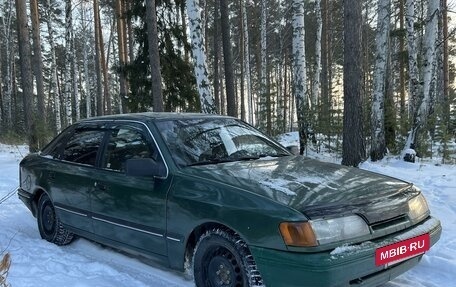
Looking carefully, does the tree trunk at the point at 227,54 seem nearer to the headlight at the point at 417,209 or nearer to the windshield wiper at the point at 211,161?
the windshield wiper at the point at 211,161

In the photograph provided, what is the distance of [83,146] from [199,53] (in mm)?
6679

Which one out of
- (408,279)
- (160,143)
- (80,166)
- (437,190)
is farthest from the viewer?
(437,190)

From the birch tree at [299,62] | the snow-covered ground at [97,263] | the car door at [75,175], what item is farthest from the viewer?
the birch tree at [299,62]

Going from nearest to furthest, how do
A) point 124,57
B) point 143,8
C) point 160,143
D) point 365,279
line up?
point 365,279, point 160,143, point 143,8, point 124,57

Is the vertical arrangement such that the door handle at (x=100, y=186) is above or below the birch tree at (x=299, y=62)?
below

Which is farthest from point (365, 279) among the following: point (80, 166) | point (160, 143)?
point (80, 166)

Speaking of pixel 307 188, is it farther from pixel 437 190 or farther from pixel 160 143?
pixel 437 190

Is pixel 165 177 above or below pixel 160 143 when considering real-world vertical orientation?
below

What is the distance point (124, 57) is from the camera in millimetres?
22562

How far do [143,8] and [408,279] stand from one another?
49.9 ft

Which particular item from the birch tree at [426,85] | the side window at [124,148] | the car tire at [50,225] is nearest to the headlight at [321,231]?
the side window at [124,148]

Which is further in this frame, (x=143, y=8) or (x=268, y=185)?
(x=143, y=8)

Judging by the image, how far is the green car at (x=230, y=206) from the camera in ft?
9.80

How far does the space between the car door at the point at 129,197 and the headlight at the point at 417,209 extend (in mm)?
2040
